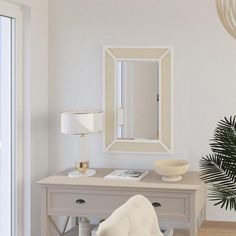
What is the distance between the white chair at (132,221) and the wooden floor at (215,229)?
3.08 feet

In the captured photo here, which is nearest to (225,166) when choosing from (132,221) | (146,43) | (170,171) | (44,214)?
(132,221)

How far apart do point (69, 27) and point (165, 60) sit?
76 centimetres

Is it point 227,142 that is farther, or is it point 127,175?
point 127,175

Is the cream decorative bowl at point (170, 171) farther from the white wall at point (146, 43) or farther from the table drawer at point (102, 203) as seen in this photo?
the white wall at point (146, 43)

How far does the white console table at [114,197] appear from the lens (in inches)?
126

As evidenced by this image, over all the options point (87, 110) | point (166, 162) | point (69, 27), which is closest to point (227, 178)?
point (166, 162)

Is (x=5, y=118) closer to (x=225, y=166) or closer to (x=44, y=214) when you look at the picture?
(x=44, y=214)

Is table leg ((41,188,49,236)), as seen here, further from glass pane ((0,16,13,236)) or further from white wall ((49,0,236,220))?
white wall ((49,0,236,220))

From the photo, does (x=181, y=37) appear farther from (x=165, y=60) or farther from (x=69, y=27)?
(x=69, y=27)

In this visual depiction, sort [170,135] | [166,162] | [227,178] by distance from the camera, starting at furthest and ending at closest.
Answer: [170,135]
[166,162]
[227,178]

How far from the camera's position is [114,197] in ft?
10.9

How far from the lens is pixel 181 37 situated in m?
3.74

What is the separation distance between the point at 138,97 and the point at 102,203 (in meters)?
0.86

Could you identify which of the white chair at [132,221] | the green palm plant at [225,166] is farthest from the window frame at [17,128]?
the green palm plant at [225,166]
